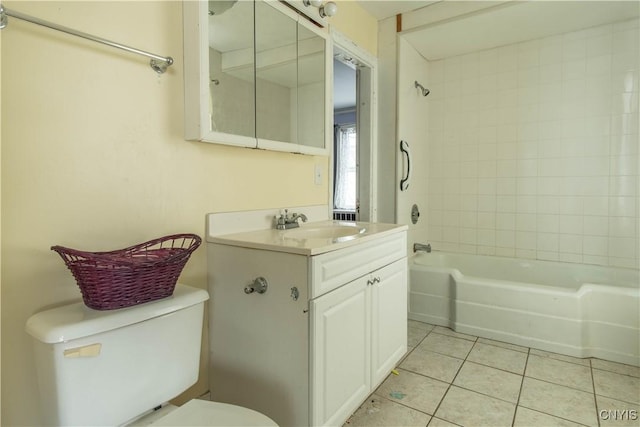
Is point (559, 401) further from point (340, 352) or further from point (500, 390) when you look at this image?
point (340, 352)

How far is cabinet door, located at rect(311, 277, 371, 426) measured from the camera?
50.0 inches

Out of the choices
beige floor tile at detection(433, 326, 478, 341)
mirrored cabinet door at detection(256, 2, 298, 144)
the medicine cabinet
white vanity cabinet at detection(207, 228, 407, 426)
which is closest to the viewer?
white vanity cabinet at detection(207, 228, 407, 426)

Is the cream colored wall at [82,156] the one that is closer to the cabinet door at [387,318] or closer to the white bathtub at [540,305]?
the cabinet door at [387,318]

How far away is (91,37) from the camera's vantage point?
3.54 feet

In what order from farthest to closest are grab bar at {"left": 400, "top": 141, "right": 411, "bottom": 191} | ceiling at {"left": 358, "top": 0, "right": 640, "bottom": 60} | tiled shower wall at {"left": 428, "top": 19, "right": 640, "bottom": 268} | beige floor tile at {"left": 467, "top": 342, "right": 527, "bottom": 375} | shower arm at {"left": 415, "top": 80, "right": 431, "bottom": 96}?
shower arm at {"left": 415, "top": 80, "right": 431, "bottom": 96} → grab bar at {"left": 400, "top": 141, "right": 411, "bottom": 191} → tiled shower wall at {"left": 428, "top": 19, "right": 640, "bottom": 268} → ceiling at {"left": 358, "top": 0, "right": 640, "bottom": 60} → beige floor tile at {"left": 467, "top": 342, "right": 527, "bottom": 375}

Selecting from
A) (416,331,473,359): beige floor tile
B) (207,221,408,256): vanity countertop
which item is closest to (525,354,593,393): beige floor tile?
(416,331,473,359): beige floor tile

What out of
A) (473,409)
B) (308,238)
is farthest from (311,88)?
(473,409)

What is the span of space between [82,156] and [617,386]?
2.60m

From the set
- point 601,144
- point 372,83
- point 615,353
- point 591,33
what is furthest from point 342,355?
point 591,33

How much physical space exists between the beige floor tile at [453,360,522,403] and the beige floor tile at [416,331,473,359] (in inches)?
6.6

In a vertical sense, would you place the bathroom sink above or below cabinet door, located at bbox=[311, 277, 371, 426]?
above

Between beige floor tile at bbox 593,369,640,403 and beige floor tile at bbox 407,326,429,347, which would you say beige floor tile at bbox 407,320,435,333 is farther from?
beige floor tile at bbox 593,369,640,403

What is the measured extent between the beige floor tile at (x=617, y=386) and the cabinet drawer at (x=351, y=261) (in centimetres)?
120

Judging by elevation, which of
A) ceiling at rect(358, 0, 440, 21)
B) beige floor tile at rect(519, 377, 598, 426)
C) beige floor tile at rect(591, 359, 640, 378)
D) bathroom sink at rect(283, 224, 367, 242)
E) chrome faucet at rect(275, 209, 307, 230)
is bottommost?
beige floor tile at rect(519, 377, 598, 426)
